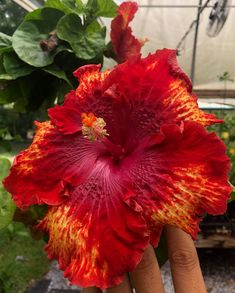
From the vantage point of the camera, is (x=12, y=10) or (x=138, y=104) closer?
(x=138, y=104)

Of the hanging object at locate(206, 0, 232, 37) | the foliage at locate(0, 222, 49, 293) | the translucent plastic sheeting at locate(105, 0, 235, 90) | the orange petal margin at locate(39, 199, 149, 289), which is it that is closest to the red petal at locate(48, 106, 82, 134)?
the orange petal margin at locate(39, 199, 149, 289)

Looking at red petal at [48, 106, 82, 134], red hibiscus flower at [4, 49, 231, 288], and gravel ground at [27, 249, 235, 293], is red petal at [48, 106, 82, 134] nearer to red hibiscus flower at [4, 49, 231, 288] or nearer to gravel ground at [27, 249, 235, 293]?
red hibiscus flower at [4, 49, 231, 288]

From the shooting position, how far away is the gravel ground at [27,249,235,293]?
8.03ft

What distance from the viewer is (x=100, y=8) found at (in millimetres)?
671

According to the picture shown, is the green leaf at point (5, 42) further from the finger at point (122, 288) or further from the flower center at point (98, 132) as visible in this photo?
the finger at point (122, 288)

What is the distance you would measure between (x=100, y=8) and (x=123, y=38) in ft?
0.30

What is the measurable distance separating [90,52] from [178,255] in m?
0.33

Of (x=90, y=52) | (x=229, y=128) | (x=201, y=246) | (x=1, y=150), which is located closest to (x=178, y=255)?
(x=90, y=52)

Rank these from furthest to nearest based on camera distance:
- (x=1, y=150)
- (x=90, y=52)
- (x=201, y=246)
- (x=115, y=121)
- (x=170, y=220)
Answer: (x=201, y=246) → (x=1, y=150) → (x=90, y=52) → (x=115, y=121) → (x=170, y=220)

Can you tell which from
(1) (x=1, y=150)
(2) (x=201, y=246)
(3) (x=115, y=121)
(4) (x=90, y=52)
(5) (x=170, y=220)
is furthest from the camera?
(2) (x=201, y=246)

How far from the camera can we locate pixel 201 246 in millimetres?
2473

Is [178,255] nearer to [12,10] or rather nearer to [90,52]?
[90,52]

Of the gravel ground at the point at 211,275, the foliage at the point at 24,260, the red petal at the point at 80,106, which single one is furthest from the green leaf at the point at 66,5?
the gravel ground at the point at 211,275

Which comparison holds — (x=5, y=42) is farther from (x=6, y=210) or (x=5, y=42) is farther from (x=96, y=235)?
(x=96, y=235)
